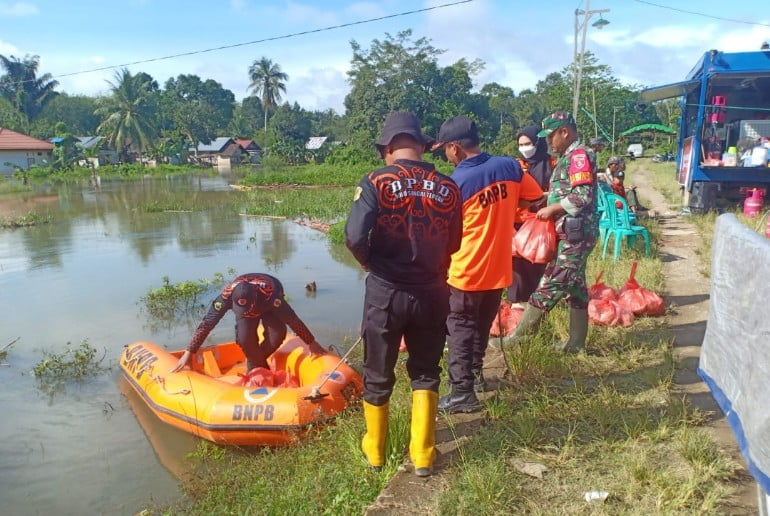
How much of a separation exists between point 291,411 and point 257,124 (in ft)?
241

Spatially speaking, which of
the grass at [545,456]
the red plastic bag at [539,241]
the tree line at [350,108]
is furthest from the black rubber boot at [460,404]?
the tree line at [350,108]

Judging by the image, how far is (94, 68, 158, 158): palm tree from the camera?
145 feet

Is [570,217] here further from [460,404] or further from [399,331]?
[399,331]

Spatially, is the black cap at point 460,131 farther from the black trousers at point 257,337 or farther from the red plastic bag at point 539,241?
the black trousers at point 257,337

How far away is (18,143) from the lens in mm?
38844

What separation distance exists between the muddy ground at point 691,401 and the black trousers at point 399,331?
41cm

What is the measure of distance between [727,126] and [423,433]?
1014 cm

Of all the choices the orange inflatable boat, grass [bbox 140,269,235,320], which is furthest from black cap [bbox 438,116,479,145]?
grass [bbox 140,269,235,320]

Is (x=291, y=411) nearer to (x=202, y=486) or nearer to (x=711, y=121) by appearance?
(x=202, y=486)

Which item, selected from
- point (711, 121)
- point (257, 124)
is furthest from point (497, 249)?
point (257, 124)

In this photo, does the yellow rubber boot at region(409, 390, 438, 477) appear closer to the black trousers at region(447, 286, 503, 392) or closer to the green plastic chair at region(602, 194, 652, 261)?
the black trousers at region(447, 286, 503, 392)

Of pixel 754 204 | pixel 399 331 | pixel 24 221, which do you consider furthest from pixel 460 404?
pixel 24 221

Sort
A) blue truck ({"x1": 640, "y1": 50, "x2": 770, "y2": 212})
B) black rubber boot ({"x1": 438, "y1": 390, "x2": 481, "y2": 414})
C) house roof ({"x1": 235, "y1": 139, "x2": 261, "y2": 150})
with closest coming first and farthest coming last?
black rubber boot ({"x1": 438, "y1": 390, "x2": 481, "y2": 414}) < blue truck ({"x1": 640, "y1": 50, "x2": 770, "y2": 212}) < house roof ({"x1": 235, "y1": 139, "x2": 261, "y2": 150})

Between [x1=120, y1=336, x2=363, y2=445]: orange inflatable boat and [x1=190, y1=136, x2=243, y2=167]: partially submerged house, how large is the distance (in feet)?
174
